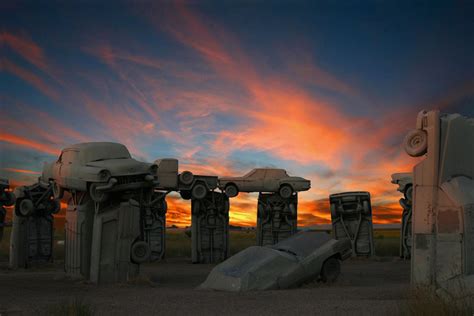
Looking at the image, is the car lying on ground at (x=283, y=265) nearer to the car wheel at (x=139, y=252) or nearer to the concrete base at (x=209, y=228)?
the car wheel at (x=139, y=252)

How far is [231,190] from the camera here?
28.6 metres

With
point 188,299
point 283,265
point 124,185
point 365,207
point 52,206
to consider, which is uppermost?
point 124,185

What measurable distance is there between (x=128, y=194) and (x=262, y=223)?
550 inches

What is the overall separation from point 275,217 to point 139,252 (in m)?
13.7

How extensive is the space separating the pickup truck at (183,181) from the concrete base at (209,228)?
0.47m

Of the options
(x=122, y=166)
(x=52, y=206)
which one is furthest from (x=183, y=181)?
(x=122, y=166)

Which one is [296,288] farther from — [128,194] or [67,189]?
[67,189]

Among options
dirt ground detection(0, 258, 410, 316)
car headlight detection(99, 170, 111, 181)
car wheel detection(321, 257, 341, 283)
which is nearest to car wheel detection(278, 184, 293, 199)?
dirt ground detection(0, 258, 410, 316)

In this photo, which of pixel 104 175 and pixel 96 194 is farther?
pixel 96 194

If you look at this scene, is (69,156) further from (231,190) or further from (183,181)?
(231,190)

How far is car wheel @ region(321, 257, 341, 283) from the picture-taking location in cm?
1549

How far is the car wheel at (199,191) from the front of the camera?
1058 inches

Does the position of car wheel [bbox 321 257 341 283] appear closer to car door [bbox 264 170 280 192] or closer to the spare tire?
the spare tire

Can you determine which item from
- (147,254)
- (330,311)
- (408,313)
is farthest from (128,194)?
(408,313)
